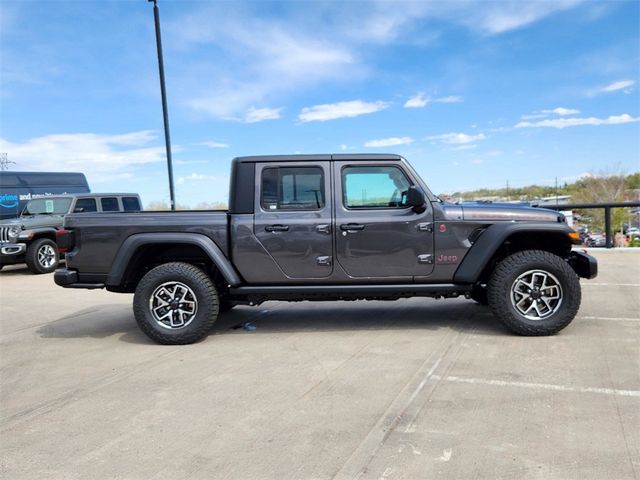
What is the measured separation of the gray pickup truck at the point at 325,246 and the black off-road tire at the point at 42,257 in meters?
7.52

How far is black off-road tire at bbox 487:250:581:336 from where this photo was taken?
505cm

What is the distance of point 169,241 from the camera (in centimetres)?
520

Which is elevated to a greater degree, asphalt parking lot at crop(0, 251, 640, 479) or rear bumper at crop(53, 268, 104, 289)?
rear bumper at crop(53, 268, 104, 289)

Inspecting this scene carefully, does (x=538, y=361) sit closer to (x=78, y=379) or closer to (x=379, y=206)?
(x=379, y=206)

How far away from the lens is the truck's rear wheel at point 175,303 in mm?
5207

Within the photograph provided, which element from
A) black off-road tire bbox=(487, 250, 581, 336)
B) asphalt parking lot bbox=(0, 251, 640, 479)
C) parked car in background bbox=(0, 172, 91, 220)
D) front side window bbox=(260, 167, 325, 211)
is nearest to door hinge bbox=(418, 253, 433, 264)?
black off-road tire bbox=(487, 250, 581, 336)

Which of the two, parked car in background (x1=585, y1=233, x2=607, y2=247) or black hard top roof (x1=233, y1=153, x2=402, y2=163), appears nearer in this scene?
black hard top roof (x1=233, y1=153, x2=402, y2=163)

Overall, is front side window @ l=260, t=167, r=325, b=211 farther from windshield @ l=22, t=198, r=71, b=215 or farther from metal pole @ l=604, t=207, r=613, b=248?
metal pole @ l=604, t=207, r=613, b=248

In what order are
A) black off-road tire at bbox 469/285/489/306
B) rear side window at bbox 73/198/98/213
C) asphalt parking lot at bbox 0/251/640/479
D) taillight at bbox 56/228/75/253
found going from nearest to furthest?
asphalt parking lot at bbox 0/251/640/479, taillight at bbox 56/228/75/253, black off-road tire at bbox 469/285/489/306, rear side window at bbox 73/198/98/213

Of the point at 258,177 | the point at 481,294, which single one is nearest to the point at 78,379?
the point at 258,177

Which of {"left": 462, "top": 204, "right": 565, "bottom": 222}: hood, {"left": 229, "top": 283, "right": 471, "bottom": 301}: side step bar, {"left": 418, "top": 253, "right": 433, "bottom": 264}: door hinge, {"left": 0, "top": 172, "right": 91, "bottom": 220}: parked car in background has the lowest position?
{"left": 229, "top": 283, "right": 471, "bottom": 301}: side step bar

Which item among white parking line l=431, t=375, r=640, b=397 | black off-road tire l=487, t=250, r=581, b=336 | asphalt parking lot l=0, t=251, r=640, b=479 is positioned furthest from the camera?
black off-road tire l=487, t=250, r=581, b=336

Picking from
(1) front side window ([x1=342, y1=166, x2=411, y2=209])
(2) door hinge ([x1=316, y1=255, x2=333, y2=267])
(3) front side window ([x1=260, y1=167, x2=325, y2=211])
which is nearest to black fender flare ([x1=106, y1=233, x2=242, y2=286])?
(3) front side window ([x1=260, y1=167, x2=325, y2=211])

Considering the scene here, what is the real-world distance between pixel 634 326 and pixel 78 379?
5.45m
